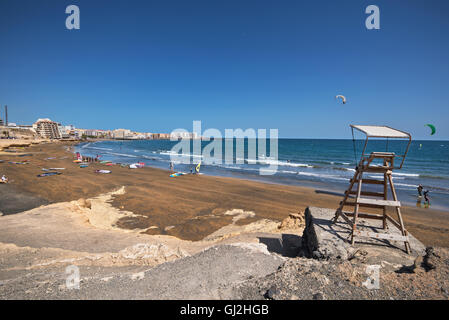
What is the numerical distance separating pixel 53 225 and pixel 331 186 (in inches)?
934

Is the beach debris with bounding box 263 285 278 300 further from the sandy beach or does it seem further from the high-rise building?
the high-rise building

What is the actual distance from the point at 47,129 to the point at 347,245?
187477mm

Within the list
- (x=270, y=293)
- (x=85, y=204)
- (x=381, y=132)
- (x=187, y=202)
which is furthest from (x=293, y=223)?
(x=85, y=204)

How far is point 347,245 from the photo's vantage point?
5.11 m

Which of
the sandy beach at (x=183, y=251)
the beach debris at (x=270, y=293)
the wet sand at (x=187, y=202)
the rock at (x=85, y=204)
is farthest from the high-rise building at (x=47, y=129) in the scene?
the beach debris at (x=270, y=293)

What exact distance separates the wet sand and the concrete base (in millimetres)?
5437

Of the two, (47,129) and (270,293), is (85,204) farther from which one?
(47,129)

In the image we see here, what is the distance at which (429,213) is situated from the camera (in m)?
13.9

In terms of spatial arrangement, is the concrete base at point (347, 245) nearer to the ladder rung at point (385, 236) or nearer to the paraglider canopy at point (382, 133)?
the ladder rung at point (385, 236)

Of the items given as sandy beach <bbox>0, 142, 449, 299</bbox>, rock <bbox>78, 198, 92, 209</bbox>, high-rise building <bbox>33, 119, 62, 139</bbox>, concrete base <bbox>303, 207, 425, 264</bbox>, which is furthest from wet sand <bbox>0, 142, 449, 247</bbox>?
high-rise building <bbox>33, 119, 62, 139</bbox>

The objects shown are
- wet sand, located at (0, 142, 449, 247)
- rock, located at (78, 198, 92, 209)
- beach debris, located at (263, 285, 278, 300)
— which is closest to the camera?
beach debris, located at (263, 285, 278, 300)

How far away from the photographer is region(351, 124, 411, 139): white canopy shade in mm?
5172
